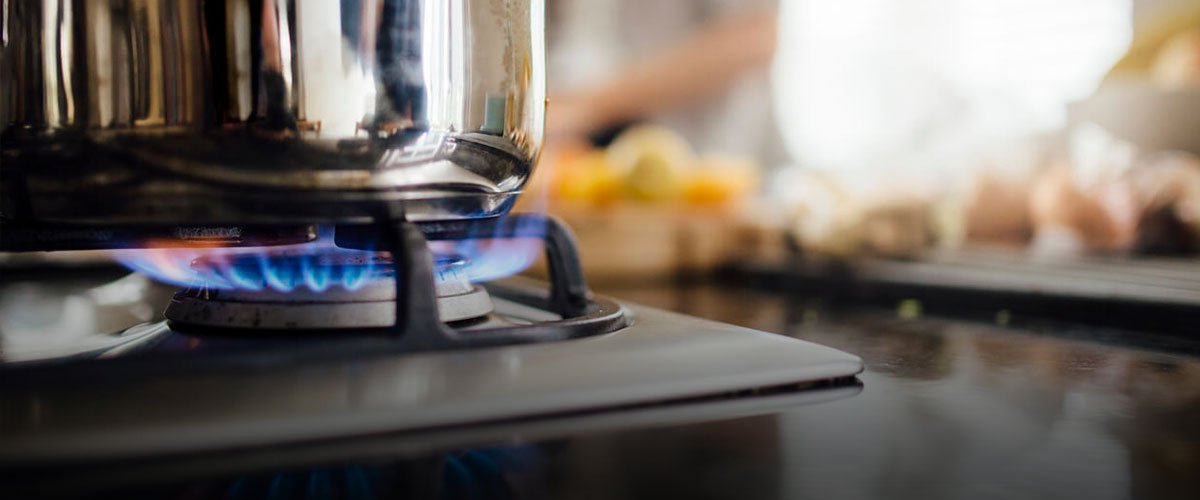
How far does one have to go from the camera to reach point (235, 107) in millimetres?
304

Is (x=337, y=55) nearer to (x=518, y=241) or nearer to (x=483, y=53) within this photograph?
(x=483, y=53)

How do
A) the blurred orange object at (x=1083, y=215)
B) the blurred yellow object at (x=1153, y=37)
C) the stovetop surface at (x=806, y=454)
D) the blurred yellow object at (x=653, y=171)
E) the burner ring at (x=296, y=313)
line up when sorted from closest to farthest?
the stovetop surface at (x=806, y=454), the burner ring at (x=296, y=313), the blurred orange object at (x=1083, y=215), the blurred yellow object at (x=1153, y=37), the blurred yellow object at (x=653, y=171)

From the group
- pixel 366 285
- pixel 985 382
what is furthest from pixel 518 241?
pixel 985 382

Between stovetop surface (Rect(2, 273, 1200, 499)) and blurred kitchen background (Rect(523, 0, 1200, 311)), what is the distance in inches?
12.0

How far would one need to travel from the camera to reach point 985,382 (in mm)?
363

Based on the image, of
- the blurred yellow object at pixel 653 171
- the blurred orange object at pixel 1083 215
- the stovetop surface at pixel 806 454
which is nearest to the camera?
the stovetop surface at pixel 806 454

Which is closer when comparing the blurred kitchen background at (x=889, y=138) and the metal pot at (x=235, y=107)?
the metal pot at (x=235, y=107)

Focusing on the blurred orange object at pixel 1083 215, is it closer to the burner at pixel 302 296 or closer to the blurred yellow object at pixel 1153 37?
the blurred yellow object at pixel 1153 37

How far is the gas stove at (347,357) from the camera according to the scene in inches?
9.6

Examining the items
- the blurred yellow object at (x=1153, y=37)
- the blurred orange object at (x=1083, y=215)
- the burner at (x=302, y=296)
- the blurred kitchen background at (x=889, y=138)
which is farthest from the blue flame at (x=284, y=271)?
the blurred yellow object at (x=1153, y=37)

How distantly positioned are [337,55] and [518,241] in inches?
6.9

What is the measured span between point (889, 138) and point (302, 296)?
6.04 ft

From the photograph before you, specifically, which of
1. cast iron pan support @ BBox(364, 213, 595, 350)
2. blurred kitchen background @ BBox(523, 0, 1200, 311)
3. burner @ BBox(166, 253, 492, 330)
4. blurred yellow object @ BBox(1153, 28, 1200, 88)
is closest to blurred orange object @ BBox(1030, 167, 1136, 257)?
blurred kitchen background @ BBox(523, 0, 1200, 311)

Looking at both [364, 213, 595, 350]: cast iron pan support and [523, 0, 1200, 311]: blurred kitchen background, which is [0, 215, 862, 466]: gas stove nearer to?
[364, 213, 595, 350]: cast iron pan support
